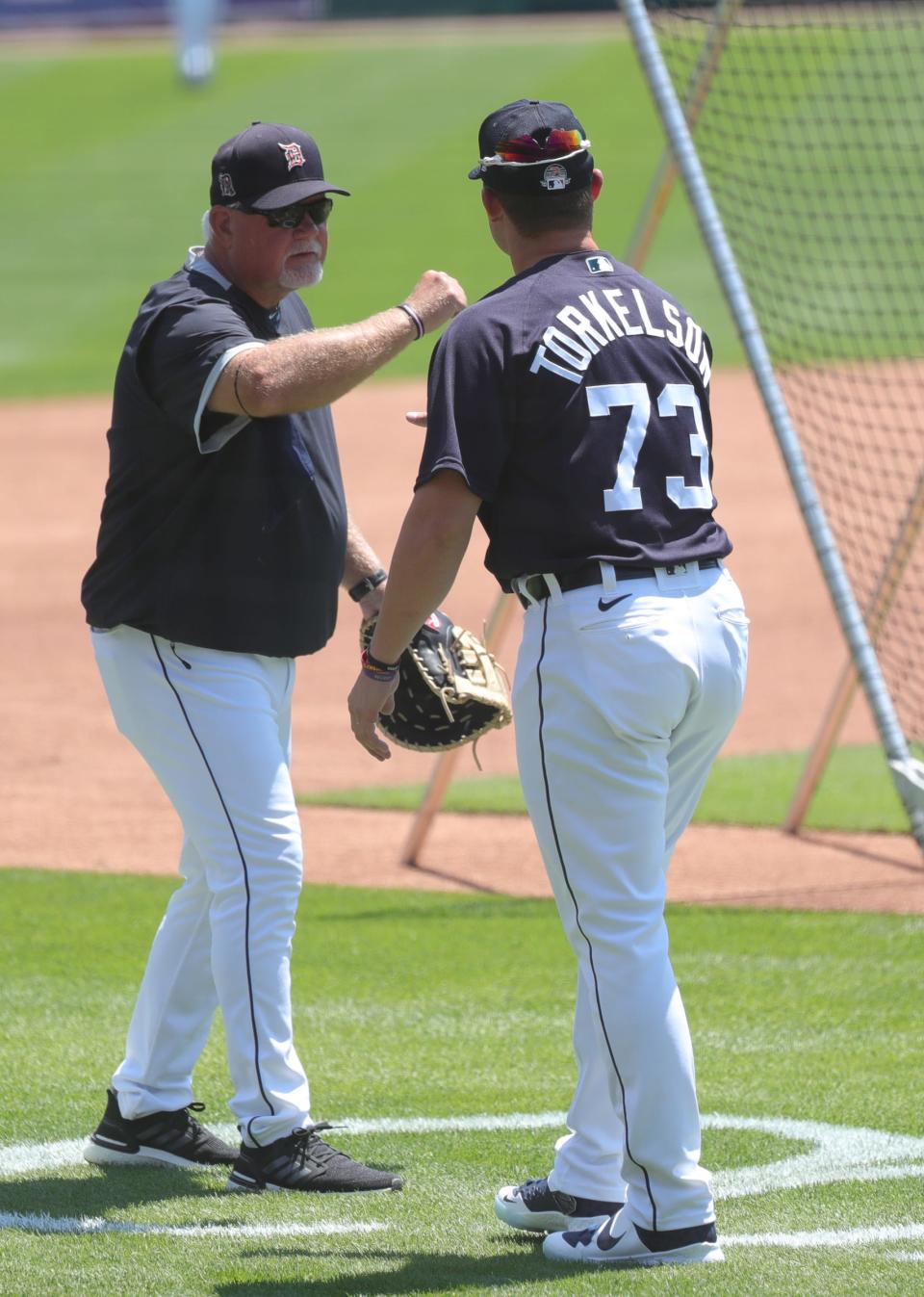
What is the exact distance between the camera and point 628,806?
3363 mm

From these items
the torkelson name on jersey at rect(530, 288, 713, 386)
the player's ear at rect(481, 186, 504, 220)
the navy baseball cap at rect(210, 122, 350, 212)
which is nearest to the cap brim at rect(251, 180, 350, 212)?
the navy baseball cap at rect(210, 122, 350, 212)

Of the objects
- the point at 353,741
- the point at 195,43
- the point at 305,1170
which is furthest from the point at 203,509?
the point at 195,43

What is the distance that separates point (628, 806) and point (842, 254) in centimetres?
2395

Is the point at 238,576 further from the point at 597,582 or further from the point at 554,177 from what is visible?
the point at 554,177

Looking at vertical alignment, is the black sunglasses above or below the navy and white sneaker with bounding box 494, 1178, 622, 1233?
above

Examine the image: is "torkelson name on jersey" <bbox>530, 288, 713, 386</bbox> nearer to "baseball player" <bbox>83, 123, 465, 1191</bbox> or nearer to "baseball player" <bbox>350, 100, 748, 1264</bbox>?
"baseball player" <bbox>350, 100, 748, 1264</bbox>

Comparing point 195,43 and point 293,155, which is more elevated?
point 195,43

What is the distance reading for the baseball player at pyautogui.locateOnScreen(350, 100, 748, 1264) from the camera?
334 cm

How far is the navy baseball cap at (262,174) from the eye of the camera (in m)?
3.95

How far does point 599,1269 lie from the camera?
3.43 m

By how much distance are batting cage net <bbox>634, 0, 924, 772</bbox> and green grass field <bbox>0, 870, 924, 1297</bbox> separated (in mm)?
2029

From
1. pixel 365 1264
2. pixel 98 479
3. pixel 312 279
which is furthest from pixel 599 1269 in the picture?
pixel 98 479

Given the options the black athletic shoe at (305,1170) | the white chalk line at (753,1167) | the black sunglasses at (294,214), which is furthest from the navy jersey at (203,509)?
the white chalk line at (753,1167)

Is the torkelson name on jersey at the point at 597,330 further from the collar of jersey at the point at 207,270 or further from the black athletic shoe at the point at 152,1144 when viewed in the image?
the black athletic shoe at the point at 152,1144
